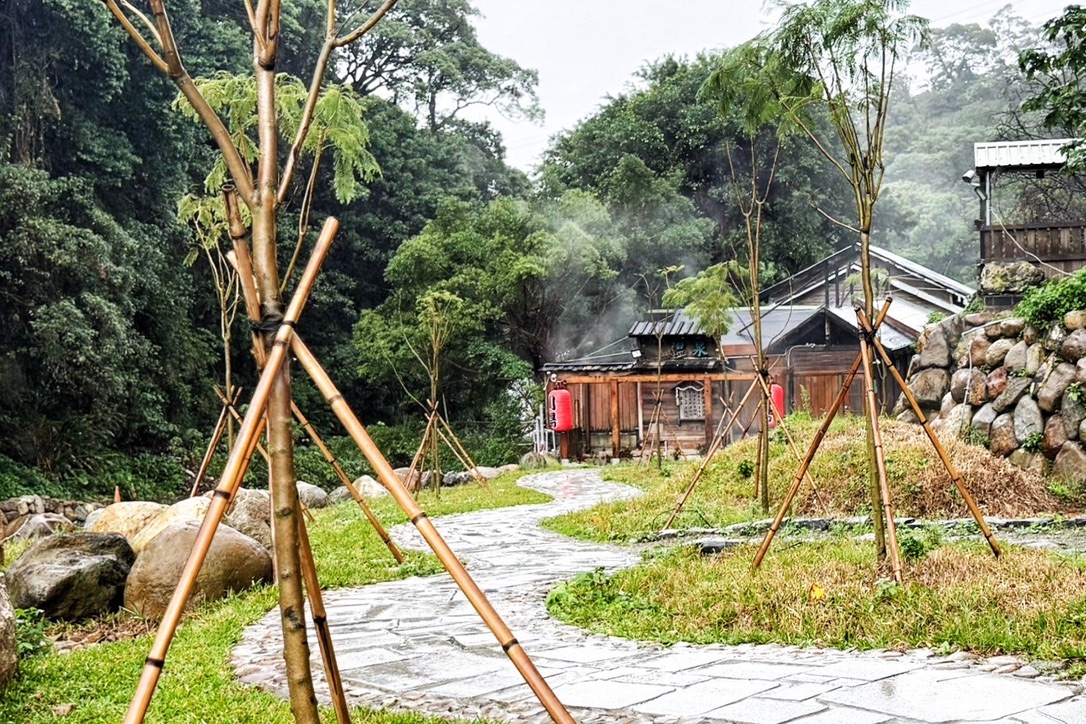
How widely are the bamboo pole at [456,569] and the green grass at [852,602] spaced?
2620mm

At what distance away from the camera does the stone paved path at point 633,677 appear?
3264mm

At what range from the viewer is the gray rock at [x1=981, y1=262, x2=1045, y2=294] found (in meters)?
13.5

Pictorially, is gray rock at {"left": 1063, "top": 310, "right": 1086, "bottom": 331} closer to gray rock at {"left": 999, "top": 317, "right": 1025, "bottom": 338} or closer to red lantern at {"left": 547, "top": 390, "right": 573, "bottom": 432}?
gray rock at {"left": 999, "top": 317, "right": 1025, "bottom": 338}

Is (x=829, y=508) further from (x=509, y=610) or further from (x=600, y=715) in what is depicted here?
(x=600, y=715)

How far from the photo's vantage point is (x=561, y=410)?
2053 centimetres

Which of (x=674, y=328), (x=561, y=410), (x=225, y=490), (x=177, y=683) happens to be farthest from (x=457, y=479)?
(x=225, y=490)

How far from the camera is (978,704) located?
3.22 metres

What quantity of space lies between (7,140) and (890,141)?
3653cm

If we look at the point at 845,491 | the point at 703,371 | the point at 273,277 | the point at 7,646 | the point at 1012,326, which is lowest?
the point at 7,646

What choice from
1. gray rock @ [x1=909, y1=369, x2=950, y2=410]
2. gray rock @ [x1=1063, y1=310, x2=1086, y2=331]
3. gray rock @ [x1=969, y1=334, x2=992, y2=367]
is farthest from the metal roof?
gray rock @ [x1=1063, y1=310, x2=1086, y2=331]

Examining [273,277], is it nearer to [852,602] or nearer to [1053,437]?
[852,602]

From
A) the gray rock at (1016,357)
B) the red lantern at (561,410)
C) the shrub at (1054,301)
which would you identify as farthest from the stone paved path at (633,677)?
the red lantern at (561,410)

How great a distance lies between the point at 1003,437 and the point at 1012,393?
542 millimetres

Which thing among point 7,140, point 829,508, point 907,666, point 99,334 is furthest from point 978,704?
point 7,140
